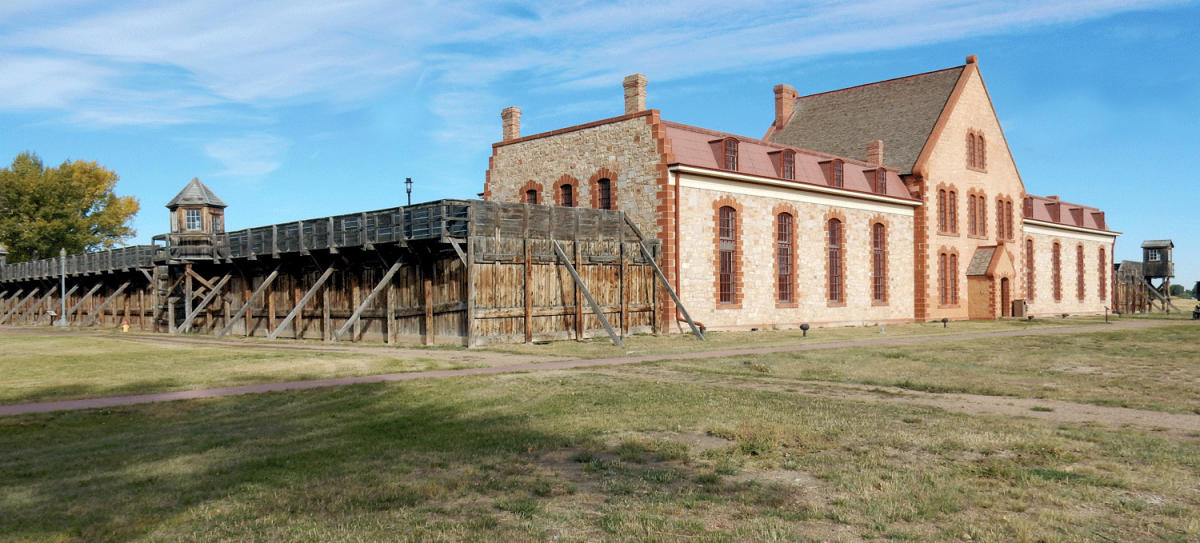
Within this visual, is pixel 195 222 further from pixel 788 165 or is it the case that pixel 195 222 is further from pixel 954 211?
pixel 954 211

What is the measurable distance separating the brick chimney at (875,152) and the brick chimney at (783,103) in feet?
28.0

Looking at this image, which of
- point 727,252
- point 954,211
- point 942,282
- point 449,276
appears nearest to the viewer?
point 449,276

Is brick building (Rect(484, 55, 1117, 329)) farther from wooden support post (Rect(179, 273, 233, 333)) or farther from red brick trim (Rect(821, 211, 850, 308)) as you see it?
wooden support post (Rect(179, 273, 233, 333))

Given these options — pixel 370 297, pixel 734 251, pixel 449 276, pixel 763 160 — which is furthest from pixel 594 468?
pixel 763 160

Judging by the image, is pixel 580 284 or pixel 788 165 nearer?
pixel 580 284

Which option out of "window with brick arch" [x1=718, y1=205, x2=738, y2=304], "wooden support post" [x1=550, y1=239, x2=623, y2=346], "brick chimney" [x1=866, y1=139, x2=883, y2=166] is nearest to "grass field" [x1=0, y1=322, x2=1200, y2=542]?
"wooden support post" [x1=550, y1=239, x2=623, y2=346]

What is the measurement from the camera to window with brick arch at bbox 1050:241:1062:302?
55.6 meters

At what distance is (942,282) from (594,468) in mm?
39824

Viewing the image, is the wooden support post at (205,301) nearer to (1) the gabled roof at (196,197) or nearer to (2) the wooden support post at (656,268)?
(1) the gabled roof at (196,197)

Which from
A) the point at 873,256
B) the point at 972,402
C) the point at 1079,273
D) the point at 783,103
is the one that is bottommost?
the point at 972,402

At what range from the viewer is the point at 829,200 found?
121 ft

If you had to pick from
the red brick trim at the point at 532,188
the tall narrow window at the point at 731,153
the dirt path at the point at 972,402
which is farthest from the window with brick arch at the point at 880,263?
the dirt path at the point at 972,402

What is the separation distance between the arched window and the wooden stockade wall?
8073 millimetres

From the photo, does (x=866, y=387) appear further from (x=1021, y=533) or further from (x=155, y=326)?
(x=155, y=326)
